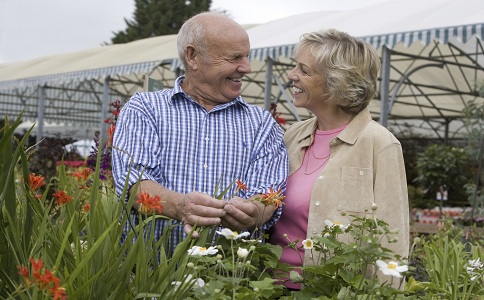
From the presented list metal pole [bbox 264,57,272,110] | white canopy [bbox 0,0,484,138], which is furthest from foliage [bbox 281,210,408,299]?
metal pole [bbox 264,57,272,110]

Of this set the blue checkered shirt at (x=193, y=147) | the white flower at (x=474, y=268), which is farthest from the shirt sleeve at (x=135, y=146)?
the white flower at (x=474, y=268)

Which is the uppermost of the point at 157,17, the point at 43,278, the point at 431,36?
the point at 157,17

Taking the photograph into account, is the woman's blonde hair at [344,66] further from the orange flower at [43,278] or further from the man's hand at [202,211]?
the orange flower at [43,278]

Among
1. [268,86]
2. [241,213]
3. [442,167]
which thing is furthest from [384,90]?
[241,213]

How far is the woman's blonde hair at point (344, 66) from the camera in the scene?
7.98ft

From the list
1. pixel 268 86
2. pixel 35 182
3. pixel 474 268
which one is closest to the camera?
pixel 35 182

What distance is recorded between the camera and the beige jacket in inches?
89.7

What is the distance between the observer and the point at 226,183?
236 centimetres

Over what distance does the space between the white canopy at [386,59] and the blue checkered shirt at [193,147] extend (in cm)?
103

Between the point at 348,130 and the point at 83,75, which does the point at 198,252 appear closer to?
the point at 348,130

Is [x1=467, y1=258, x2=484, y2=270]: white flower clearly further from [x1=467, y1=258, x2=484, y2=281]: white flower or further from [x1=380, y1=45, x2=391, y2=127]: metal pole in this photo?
[x1=380, y1=45, x2=391, y2=127]: metal pole

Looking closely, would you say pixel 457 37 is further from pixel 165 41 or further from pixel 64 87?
pixel 64 87

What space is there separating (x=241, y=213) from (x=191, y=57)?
0.70m

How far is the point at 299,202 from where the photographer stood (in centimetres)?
A: 238
